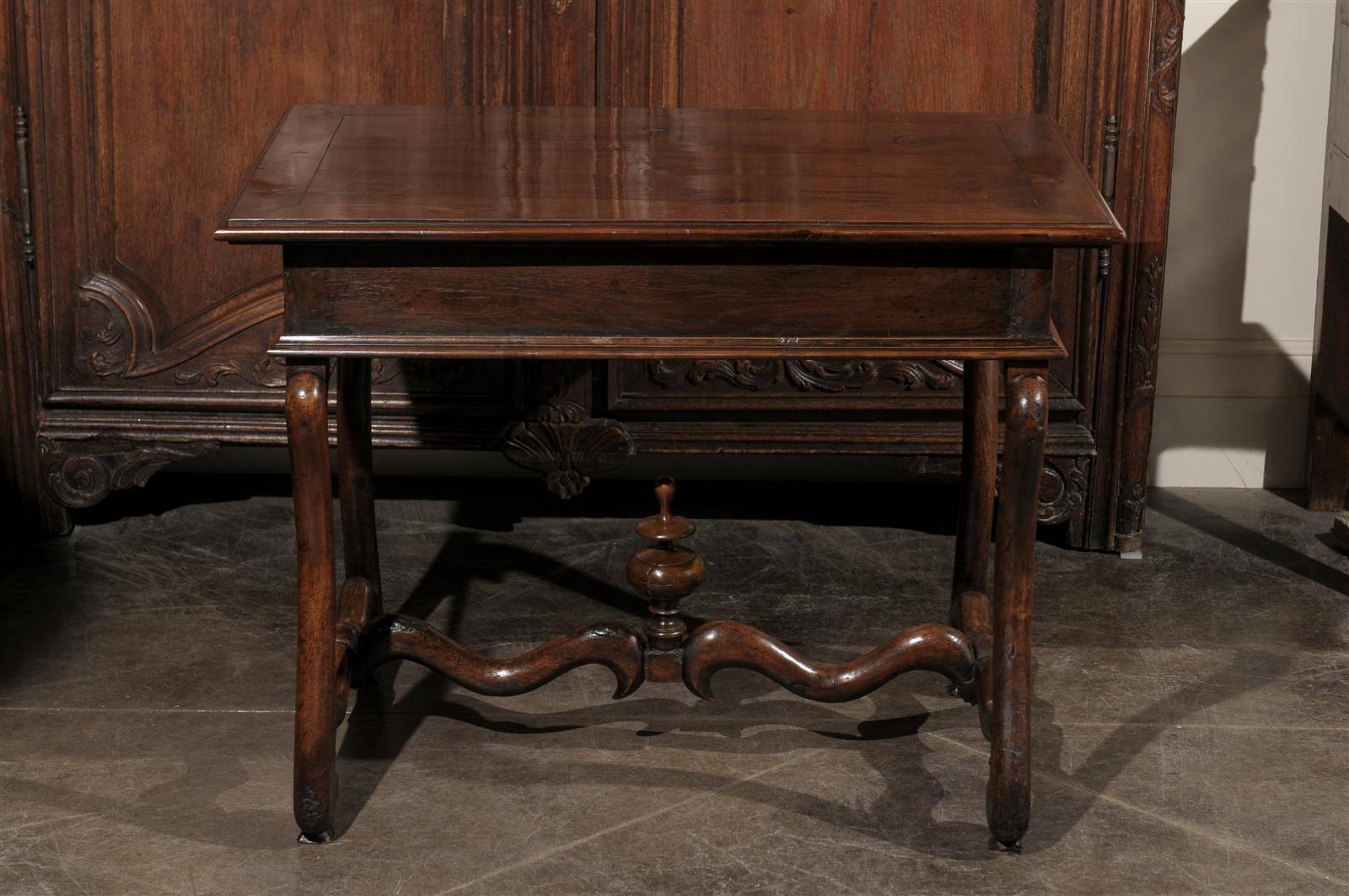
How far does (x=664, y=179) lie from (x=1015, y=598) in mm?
780

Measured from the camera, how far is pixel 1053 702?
106 inches

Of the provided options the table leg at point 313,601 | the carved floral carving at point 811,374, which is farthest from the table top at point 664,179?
the carved floral carving at point 811,374

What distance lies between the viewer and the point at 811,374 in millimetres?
3330

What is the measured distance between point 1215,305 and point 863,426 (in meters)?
1.15

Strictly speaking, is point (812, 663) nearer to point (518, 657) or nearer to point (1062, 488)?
point (518, 657)

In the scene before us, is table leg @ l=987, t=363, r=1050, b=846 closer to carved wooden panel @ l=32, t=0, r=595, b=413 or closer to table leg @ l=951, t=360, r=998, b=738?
table leg @ l=951, t=360, r=998, b=738

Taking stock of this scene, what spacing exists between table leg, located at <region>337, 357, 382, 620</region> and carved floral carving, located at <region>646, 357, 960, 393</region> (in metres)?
0.86

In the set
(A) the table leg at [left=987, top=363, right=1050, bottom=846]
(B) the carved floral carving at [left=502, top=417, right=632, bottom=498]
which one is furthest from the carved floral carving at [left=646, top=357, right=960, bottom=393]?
(A) the table leg at [left=987, top=363, right=1050, bottom=846]

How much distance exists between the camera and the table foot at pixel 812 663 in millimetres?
2311

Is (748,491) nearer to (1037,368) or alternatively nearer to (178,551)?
(178,551)

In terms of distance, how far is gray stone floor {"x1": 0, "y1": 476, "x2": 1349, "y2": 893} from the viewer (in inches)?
84.8

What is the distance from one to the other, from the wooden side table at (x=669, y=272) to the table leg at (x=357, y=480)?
1.43 feet

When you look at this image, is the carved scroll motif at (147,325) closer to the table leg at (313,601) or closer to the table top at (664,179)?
the table top at (664,179)

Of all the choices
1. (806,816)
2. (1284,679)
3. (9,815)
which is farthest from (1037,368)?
(9,815)
